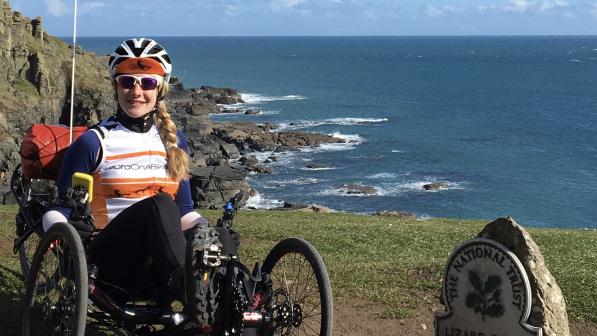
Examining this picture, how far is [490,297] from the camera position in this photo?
202 inches

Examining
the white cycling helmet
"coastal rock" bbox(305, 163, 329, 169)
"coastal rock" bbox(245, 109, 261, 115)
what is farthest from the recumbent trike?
"coastal rock" bbox(245, 109, 261, 115)

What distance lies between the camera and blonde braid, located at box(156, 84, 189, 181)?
584cm

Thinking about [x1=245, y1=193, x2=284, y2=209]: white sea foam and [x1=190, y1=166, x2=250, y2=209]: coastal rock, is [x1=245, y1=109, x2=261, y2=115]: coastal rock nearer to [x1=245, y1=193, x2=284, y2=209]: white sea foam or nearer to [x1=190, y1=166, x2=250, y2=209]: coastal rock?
[x1=190, y1=166, x2=250, y2=209]: coastal rock

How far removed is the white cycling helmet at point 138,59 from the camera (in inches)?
228

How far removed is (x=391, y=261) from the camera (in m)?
11.1

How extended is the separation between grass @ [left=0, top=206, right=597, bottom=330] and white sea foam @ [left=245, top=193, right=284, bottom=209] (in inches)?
1121

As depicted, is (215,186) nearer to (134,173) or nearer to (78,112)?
(78,112)

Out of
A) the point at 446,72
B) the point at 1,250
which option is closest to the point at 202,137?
the point at 1,250

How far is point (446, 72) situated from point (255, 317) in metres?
178

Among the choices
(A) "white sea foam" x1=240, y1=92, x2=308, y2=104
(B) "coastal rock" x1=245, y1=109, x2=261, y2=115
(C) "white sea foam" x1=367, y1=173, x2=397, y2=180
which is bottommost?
(C) "white sea foam" x1=367, y1=173, x2=397, y2=180

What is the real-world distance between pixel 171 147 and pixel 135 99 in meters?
0.49

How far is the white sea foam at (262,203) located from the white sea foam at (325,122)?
29364 mm

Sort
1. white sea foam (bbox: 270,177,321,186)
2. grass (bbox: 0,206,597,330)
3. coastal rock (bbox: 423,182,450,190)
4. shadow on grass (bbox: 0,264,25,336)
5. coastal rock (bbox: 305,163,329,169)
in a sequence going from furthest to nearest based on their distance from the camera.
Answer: coastal rock (bbox: 305,163,329,169)
white sea foam (bbox: 270,177,321,186)
coastal rock (bbox: 423,182,450,190)
grass (bbox: 0,206,597,330)
shadow on grass (bbox: 0,264,25,336)

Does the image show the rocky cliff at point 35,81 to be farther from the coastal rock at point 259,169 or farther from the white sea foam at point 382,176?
the white sea foam at point 382,176
